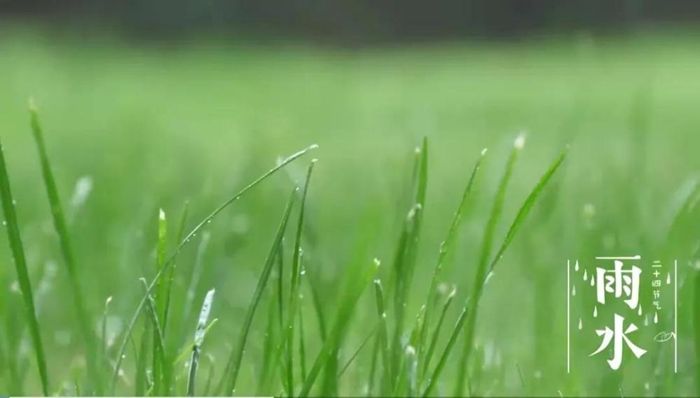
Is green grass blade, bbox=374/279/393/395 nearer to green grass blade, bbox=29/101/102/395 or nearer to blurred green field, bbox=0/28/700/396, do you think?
blurred green field, bbox=0/28/700/396

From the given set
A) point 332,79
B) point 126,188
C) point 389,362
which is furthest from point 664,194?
point 332,79

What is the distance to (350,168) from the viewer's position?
3199mm

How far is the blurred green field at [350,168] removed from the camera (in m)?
1.01

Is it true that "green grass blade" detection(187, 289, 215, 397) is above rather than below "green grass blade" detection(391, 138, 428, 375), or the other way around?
below

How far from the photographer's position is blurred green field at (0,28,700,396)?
3.31ft

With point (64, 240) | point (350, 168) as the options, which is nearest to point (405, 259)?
point (64, 240)

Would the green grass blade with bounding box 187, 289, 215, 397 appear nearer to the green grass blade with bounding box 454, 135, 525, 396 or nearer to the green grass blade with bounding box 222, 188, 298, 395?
the green grass blade with bounding box 222, 188, 298, 395

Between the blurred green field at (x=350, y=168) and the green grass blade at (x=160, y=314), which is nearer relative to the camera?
the green grass blade at (x=160, y=314)

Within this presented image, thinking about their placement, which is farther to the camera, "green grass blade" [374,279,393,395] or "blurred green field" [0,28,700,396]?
"blurred green field" [0,28,700,396]

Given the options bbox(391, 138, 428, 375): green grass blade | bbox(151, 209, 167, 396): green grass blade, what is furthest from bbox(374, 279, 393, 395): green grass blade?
bbox(151, 209, 167, 396): green grass blade

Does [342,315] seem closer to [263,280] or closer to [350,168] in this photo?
[263,280]

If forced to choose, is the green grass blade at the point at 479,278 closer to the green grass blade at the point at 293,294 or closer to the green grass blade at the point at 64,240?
the green grass blade at the point at 293,294

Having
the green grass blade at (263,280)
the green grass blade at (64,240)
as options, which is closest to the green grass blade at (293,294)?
the green grass blade at (263,280)

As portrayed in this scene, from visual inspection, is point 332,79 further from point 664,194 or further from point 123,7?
point 664,194
